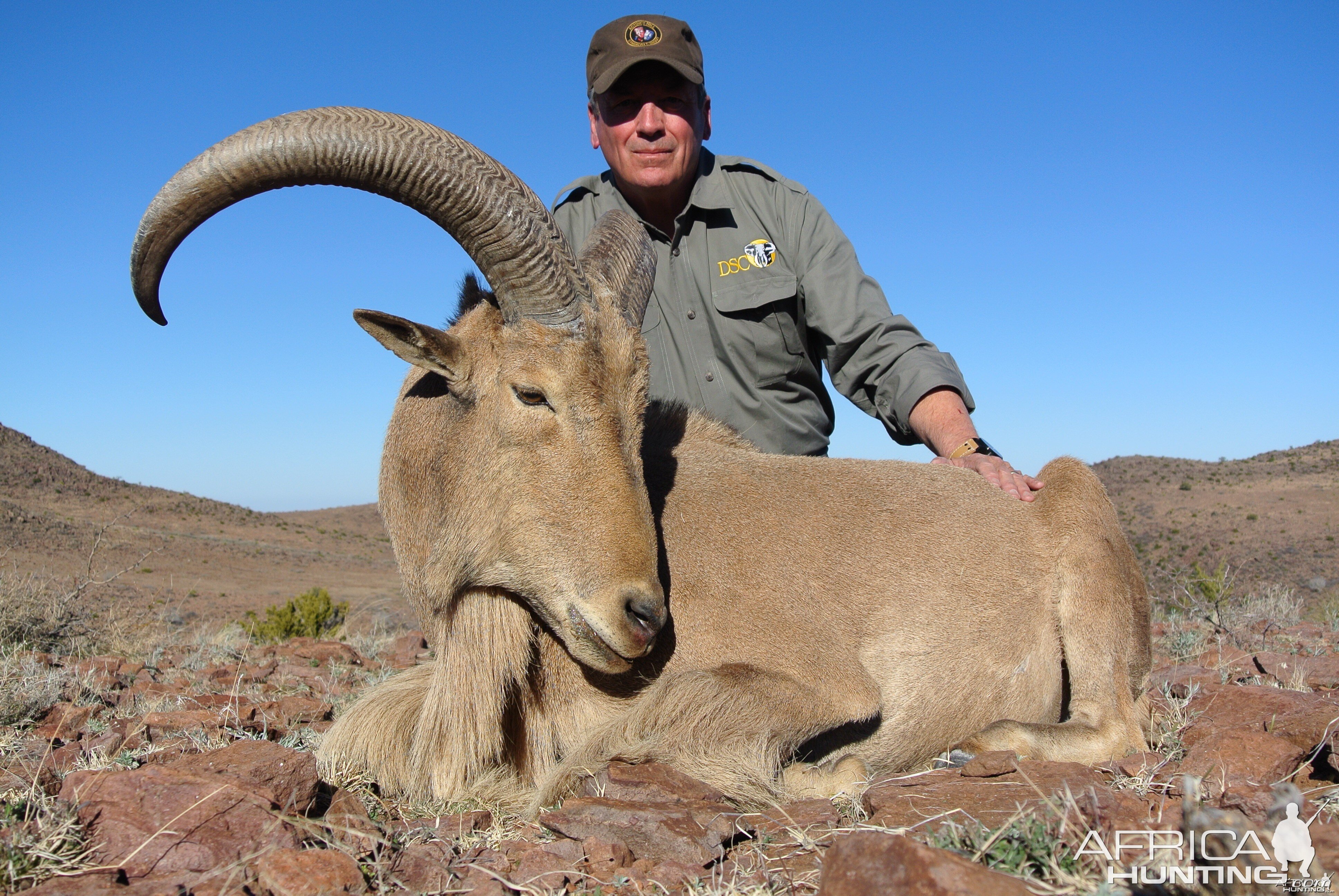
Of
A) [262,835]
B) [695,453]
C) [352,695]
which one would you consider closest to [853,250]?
[695,453]

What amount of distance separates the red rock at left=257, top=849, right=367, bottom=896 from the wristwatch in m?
3.74

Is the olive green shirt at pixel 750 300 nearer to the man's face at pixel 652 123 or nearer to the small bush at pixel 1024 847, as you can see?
the man's face at pixel 652 123

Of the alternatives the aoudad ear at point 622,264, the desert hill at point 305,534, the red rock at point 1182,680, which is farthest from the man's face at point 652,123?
the desert hill at point 305,534

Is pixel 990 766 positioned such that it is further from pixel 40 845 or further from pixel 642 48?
pixel 642 48

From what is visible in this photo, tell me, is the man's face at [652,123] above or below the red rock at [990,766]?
above

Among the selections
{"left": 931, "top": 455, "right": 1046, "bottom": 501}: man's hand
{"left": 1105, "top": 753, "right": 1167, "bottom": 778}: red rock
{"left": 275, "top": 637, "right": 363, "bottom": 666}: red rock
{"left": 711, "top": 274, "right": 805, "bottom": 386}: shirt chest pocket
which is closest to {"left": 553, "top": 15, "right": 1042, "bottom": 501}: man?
{"left": 711, "top": 274, "right": 805, "bottom": 386}: shirt chest pocket

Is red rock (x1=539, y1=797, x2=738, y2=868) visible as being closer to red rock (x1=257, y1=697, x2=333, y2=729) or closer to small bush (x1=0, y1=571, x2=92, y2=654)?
red rock (x1=257, y1=697, x2=333, y2=729)

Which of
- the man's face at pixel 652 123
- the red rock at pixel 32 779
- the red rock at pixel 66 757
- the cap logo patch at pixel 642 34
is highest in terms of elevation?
the cap logo patch at pixel 642 34

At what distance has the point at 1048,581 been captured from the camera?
4.45 metres

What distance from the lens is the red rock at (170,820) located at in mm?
2523

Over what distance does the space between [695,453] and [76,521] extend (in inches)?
997

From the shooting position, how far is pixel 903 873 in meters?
1.94

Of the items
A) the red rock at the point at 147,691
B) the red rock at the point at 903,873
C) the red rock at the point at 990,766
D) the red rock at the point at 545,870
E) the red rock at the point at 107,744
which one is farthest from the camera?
the red rock at the point at 147,691

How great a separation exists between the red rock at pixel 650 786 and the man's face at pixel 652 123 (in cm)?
423
